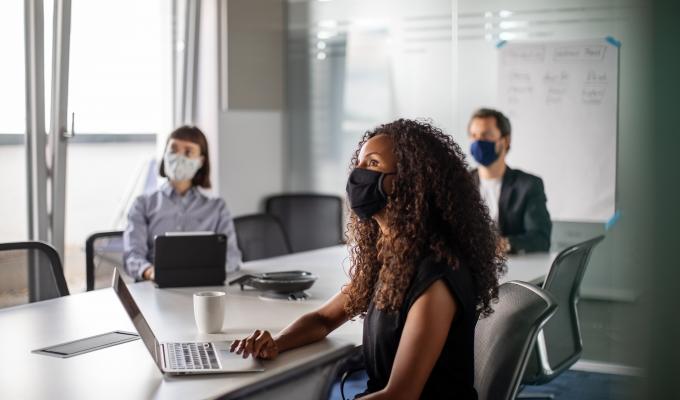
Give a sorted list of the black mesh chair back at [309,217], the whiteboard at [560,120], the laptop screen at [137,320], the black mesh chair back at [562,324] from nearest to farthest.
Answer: the laptop screen at [137,320] < the black mesh chair back at [562,324] < the whiteboard at [560,120] < the black mesh chair back at [309,217]

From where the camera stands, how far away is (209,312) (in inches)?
95.5

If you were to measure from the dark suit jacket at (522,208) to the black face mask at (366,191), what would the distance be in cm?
218

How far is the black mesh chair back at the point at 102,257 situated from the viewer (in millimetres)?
3559

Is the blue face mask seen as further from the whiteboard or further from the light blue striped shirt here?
the light blue striped shirt

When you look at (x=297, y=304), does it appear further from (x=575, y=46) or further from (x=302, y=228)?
(x=302, y=228)

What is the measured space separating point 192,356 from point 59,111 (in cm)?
281

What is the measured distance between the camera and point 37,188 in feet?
14.8

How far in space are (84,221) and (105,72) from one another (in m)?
0.87

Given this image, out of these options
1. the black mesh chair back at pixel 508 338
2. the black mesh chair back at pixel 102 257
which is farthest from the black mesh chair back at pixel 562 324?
the black mesh chair back at pixel 102 257

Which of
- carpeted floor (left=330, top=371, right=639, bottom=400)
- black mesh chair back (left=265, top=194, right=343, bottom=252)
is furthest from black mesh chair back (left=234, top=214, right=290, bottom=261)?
black mesh chair back (left=265, top=194, right=343, bottom=252)

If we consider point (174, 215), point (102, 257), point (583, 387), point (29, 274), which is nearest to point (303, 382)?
point (29, 274)

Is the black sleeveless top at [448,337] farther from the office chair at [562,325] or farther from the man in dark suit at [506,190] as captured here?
the man in dark suit at [506,190]

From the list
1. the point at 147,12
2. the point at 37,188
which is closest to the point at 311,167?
the point at 147,12

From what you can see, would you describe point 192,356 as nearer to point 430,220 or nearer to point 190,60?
point 430,220
